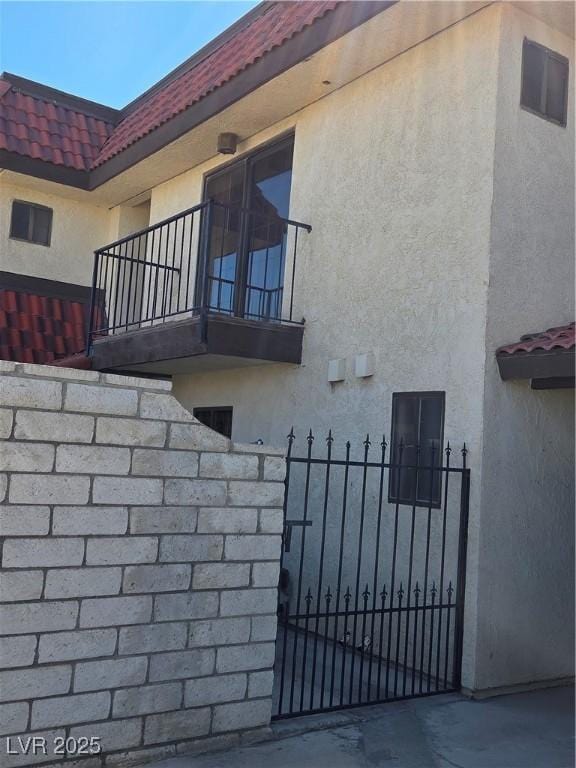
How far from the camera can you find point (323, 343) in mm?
7645

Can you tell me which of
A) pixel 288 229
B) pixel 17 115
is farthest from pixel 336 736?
pixel 17 115

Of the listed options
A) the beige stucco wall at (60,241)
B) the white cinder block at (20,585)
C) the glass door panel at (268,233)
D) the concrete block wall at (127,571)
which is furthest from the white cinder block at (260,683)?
the beige stucco wall at (60,241)

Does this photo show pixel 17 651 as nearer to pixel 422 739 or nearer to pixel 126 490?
pixel 126 490

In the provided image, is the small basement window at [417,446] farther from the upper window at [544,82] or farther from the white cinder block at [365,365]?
the upper window at [544,82]

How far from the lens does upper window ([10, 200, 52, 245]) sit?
→ 11.2 meters

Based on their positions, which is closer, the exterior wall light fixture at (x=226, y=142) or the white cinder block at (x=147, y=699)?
the white cinder block at (x=147, y=699)

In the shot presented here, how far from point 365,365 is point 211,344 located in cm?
147

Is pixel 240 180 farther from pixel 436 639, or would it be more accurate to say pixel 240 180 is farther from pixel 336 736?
pixel 336 736

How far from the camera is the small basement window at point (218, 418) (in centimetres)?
919

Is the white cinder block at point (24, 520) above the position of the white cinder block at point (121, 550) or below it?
above

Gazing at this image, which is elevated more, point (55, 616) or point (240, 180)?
point (240, 180)

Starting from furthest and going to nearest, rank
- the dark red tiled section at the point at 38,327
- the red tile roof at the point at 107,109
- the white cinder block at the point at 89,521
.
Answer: the dark red tiled section at the point at 38,327 < the red tile roof at the point at 107,109 < the white cinder block at the point at 89,521

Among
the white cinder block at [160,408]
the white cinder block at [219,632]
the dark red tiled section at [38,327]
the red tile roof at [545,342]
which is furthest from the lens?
the dark red tiled section at [38,327]

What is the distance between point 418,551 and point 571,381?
184 cm
